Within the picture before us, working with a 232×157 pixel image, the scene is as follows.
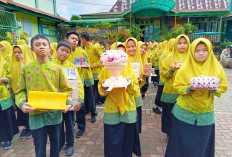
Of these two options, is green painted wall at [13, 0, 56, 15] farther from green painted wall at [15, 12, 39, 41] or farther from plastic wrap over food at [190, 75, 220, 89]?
plastic wrap over food at [190, 75, 220, 89]

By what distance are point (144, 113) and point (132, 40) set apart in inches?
98.8

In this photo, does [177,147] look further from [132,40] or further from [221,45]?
[221,45]

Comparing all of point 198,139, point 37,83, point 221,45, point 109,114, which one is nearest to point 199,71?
point 198,139

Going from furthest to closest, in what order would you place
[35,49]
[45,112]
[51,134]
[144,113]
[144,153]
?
[144,113] < [144,153] < [51,134] < [45,112] < [35,49]

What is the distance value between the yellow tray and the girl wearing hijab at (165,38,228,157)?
5.23 feet

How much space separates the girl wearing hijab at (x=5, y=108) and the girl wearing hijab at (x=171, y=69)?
9.86 ft

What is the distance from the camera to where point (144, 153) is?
295 centimetres

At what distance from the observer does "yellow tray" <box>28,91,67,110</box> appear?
183cm

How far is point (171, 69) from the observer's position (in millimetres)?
2703

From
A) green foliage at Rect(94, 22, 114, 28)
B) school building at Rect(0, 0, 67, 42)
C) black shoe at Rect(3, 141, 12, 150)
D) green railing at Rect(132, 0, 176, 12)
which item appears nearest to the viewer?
black shoe at Rect(3, 141, 12, 150)

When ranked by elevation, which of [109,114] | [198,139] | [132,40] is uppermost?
[132,40]

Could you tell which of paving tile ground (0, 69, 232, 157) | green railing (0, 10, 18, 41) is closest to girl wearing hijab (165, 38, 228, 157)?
paving tile ground (0, 69, 232, 157)

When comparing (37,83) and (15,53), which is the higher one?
(15,53)

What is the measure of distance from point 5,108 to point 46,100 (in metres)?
1.77
